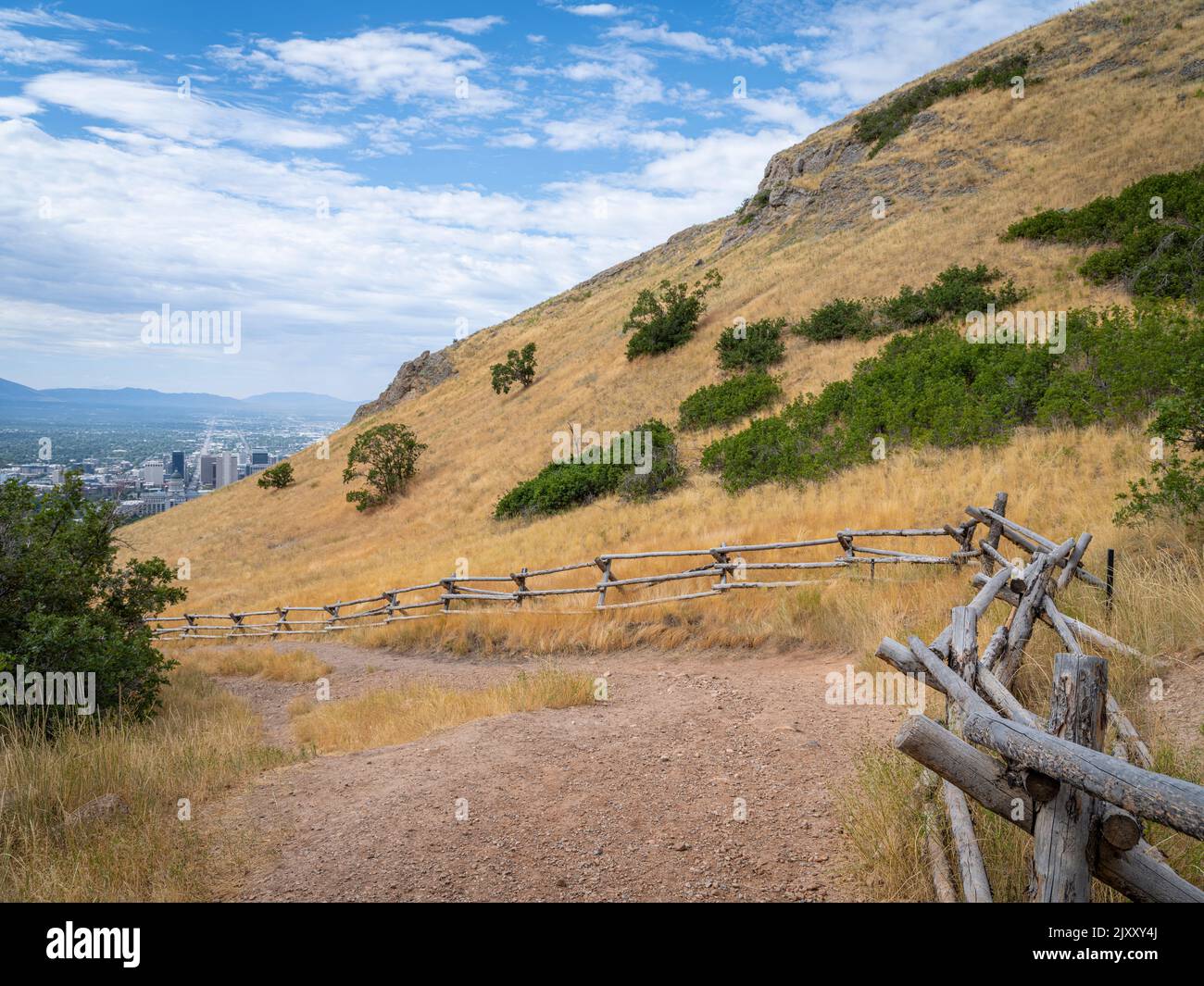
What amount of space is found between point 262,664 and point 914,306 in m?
21.2

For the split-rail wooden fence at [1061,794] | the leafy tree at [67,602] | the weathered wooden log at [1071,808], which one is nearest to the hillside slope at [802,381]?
the leafy tree at [67,602]

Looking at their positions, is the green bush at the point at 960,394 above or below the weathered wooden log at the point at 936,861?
above

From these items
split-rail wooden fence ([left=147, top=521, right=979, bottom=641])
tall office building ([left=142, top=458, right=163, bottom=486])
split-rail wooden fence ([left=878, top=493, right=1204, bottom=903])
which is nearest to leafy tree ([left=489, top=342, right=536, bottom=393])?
tall office building ([left=142, top=458, right=163, bottom=486])

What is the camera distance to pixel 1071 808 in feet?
9.11

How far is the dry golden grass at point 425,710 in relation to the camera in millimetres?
7828

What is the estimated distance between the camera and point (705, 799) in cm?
514

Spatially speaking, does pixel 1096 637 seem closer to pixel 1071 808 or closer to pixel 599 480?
pixel 1071 808

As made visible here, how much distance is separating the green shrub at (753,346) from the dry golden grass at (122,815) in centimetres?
2204

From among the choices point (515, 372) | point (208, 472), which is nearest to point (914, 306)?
point (515, 372)

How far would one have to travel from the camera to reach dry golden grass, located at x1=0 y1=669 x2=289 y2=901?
13.8ft

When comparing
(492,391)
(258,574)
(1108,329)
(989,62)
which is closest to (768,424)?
(1108,329)

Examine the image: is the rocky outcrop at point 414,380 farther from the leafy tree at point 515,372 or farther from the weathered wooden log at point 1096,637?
the weathered wooden log at point 1096,637
